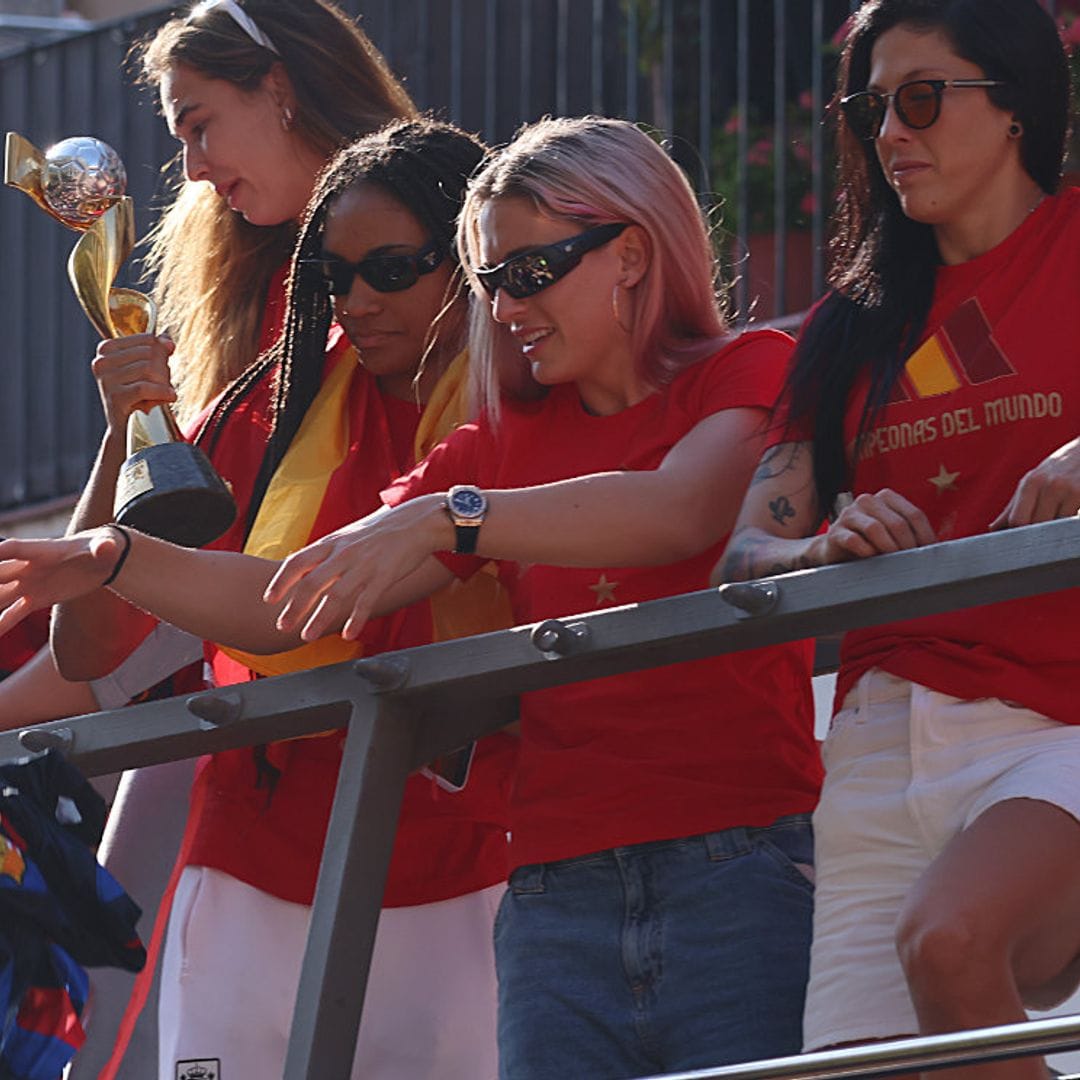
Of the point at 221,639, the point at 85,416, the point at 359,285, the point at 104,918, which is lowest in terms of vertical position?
the point at 104,918

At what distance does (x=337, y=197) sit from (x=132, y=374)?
349 millimetres

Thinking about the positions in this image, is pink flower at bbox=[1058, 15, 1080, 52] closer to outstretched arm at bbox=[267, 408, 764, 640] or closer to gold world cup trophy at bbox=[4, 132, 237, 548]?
gold world cup trophy at bbox=[4, 132, 237, 548]

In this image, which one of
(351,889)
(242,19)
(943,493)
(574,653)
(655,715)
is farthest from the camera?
(242,19)

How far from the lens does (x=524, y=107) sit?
6.57 m

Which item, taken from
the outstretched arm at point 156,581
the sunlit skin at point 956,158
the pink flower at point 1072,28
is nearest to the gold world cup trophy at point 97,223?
the outstretched arm at point 156,581

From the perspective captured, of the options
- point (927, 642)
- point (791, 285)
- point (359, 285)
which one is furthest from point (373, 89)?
point (791, 285)

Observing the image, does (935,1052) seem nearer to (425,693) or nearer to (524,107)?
(425,693)

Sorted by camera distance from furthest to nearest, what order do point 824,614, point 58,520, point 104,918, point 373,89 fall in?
point 58,520
point 373,89
point 104,918
point 824,614

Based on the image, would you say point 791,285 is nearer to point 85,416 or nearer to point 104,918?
point 85,416

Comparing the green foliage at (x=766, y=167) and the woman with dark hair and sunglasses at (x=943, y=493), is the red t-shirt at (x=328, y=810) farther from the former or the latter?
the green foliage at (x=766, y=167)

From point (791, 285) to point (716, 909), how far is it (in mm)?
3606

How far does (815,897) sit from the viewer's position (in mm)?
2605

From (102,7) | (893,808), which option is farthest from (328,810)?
(102,7)

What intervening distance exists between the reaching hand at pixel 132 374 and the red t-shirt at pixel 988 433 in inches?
38.1
